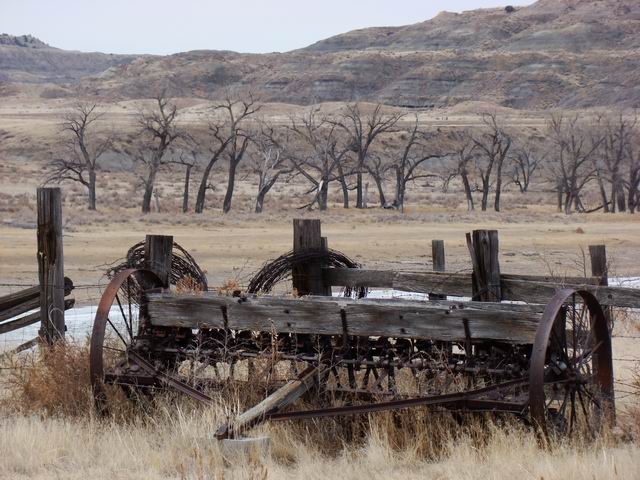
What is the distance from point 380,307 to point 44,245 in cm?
362

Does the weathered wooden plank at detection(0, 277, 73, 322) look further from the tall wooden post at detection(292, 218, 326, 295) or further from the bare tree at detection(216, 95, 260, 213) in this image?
the bare tree at detection(216, 95, 260, 213)

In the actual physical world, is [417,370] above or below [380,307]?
below

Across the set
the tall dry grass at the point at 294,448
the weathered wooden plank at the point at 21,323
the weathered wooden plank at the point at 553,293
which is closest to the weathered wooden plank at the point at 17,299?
the weathered wooden plank at the point at 21,323

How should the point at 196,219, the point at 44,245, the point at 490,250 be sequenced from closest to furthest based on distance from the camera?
1. the point at 490,250
2. the point at 44,245
3. the point at 196,219

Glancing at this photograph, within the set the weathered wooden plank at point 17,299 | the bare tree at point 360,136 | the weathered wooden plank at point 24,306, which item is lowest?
the weathered wooden plank at point 24,306

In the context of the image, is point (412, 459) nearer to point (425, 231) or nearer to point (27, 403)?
point (27, 403)

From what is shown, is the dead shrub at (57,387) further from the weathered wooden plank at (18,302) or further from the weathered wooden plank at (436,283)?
the weathered wooden plank at (436,283)

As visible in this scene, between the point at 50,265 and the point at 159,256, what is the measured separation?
121 cm

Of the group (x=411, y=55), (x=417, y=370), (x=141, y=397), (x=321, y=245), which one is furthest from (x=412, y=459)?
(x=411, y=55)

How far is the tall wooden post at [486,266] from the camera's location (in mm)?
8133

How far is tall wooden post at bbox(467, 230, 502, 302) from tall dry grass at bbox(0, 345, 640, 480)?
147cm

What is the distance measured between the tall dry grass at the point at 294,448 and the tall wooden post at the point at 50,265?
4.81ft

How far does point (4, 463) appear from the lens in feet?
20.8

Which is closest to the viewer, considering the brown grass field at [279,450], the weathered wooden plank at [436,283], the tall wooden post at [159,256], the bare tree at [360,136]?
the brown grass field at [279,450]
